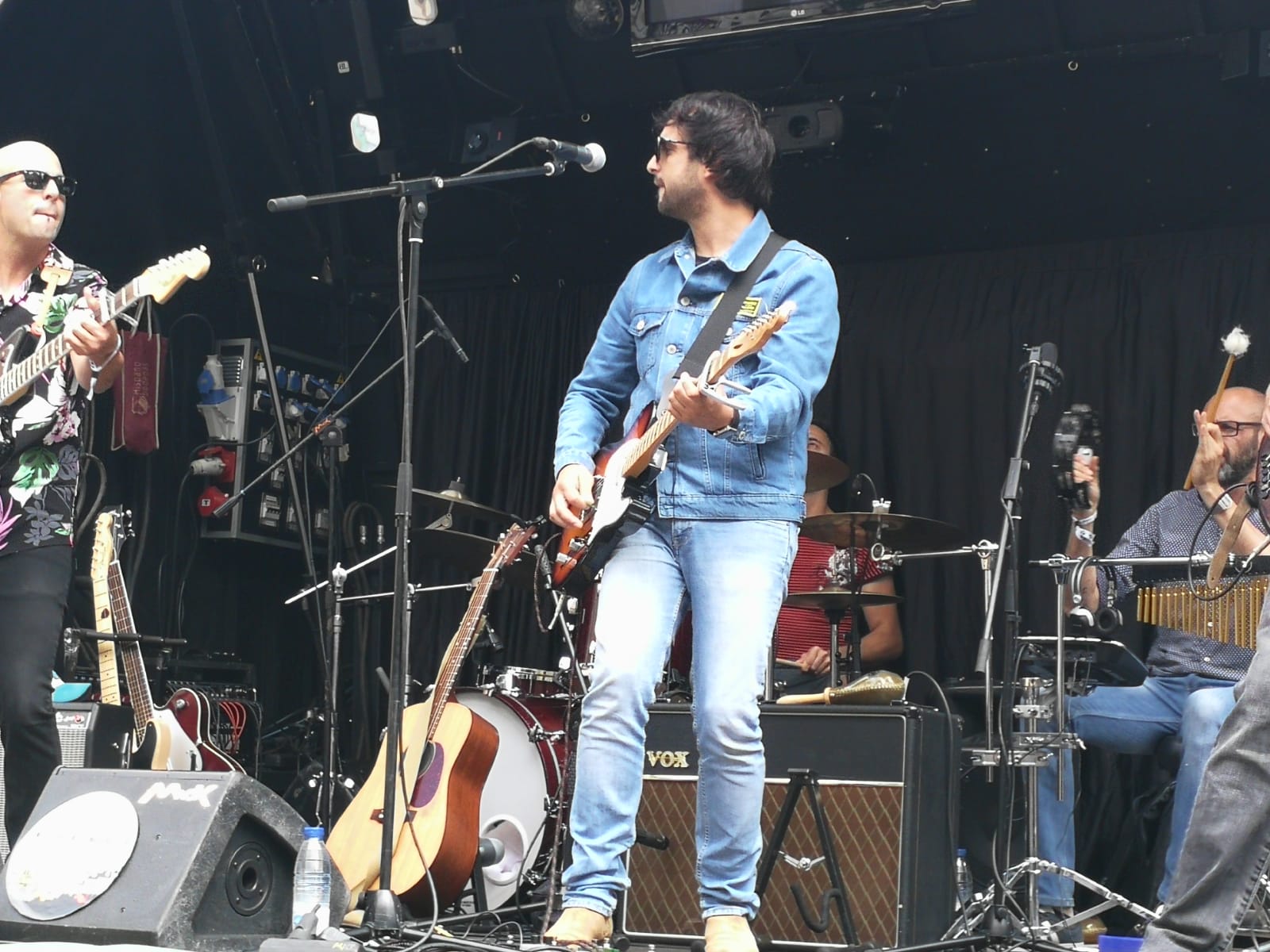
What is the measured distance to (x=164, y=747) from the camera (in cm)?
554

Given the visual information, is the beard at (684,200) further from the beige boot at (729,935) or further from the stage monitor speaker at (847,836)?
the beige boot at (729,935)

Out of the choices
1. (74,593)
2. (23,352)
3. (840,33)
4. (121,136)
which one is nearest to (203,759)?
(74,593)

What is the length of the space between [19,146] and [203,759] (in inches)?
93.3

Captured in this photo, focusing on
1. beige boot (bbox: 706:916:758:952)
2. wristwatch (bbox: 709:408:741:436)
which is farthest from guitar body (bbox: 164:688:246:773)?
wristwatch (bbox: 709:408:741:436)

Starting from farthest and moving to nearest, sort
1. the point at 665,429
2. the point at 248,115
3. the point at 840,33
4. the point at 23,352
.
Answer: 1. the point at 248,115
2. the point at 840,33
3. the point at 23,352
4. the point at 665,429

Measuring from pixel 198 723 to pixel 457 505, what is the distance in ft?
4.01

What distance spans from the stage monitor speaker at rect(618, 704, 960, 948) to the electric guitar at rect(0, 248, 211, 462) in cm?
190

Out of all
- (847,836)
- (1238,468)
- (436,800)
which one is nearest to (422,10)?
(436,800)

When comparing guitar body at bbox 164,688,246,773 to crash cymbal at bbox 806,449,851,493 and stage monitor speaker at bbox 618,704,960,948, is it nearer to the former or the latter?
stage monitor speaker at bbox 618,704,960,948

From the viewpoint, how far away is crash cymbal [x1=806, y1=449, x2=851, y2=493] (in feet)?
18.4

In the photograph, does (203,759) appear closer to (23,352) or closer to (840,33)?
(23,352)

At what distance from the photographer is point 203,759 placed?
19.0 feet

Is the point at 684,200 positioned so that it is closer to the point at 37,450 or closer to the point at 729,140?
the point at 729,140

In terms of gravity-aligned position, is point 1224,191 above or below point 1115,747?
above
